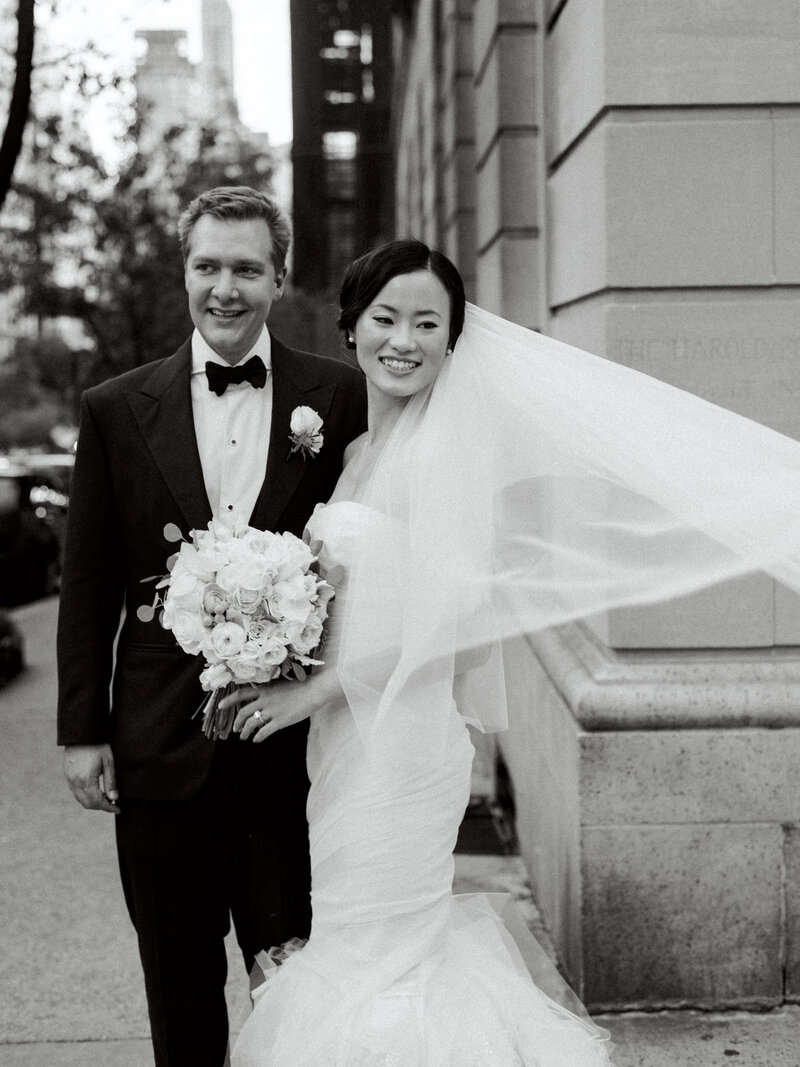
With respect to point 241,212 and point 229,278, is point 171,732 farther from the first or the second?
point 241,212

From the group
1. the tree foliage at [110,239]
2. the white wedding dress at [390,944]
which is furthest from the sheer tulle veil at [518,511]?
the tree foliage at [110,239]

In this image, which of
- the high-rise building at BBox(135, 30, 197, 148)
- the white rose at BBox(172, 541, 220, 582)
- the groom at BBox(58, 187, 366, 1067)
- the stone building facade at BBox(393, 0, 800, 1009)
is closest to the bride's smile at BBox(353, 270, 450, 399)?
the groom at BBox(58, 187, 366, 1067)

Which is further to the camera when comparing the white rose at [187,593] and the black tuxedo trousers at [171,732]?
the black tuxedo trousers at [171,732]

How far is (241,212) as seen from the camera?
302 centimetres

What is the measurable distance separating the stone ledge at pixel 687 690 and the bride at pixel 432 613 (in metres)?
0.93

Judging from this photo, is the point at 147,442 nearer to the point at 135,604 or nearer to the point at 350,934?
the point at 135,604

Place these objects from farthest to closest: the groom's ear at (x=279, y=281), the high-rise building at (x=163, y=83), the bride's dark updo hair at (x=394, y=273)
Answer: the high-rise building at (x=163, y=83) → the groom's ear at (x=279, y=281) → the bride's dark updo hair at (x=394, y=273)

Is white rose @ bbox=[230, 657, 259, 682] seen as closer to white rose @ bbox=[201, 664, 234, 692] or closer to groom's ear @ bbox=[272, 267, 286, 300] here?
white rose @ bbox=[201, 664, 234, 692]

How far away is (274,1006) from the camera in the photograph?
287cm

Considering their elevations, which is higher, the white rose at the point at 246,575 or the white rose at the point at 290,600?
the white rose at the point at 246,575

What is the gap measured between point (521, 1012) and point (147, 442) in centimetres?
162

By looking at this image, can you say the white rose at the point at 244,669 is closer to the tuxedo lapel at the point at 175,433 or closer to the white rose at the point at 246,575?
the white rose at the point at 246,575

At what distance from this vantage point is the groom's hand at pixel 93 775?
3100 mm

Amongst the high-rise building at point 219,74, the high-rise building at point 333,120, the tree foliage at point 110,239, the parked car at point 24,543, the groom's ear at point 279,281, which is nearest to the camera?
the groom's ear at point 279,281
